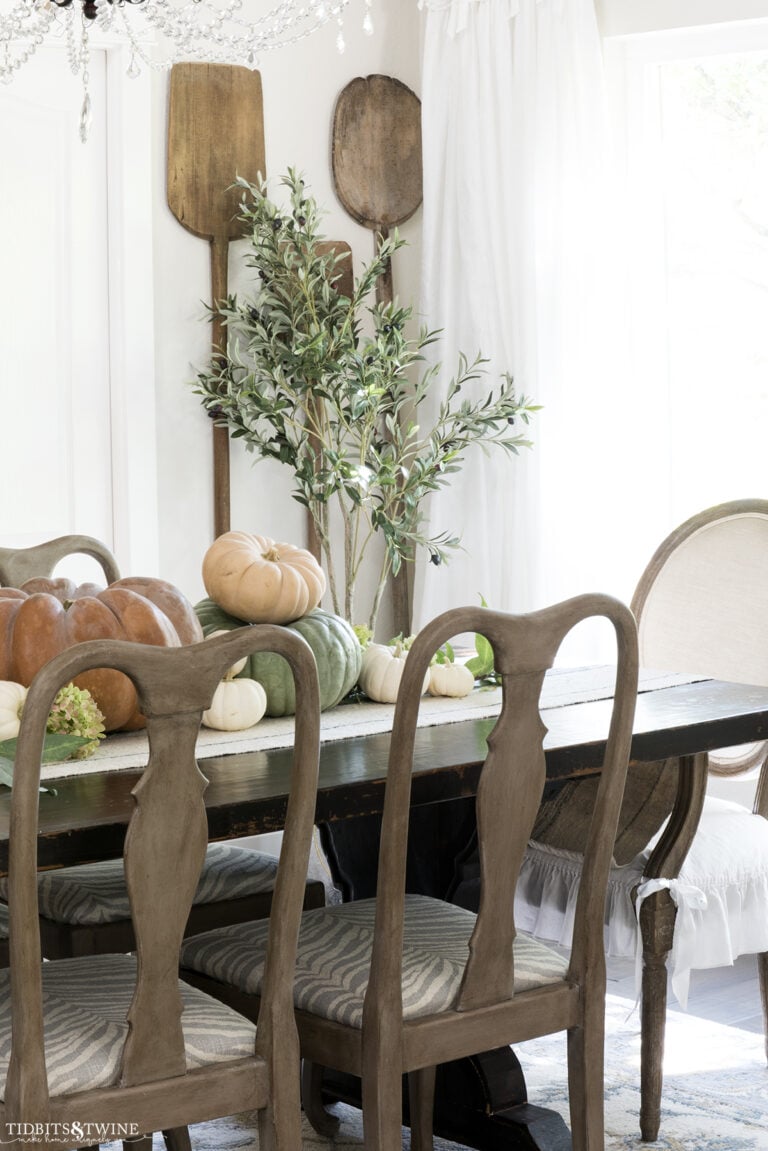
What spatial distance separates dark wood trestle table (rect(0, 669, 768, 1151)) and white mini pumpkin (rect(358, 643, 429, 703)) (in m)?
0.20

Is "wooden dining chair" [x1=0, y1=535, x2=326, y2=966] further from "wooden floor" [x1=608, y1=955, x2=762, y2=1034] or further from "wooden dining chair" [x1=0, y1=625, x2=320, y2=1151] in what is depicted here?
"wooden floor" [x1=608, y1=955, x2=762, y2=1034]

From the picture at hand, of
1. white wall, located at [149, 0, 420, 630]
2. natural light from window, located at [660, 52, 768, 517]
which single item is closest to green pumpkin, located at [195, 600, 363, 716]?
white wall, located at [149, 0, 420, 630]

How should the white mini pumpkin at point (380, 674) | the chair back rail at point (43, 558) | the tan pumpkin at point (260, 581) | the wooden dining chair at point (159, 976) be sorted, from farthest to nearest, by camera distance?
the chair back rail at point (43, 558) → the white mini pumpkin at point (380, 674) → the tan pumpkin at point (260, 581) → the wooden dining chair at point (159, 976)


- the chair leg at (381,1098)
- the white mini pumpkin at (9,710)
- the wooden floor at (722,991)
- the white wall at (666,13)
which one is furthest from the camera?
the white wall at (666,13)

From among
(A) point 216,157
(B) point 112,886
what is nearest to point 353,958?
(B) point 112,886

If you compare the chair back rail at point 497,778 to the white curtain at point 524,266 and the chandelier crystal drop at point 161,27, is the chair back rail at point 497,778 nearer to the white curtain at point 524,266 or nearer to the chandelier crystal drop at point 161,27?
the chandelier crystal drop at point 161,27

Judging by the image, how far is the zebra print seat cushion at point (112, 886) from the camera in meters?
2.31

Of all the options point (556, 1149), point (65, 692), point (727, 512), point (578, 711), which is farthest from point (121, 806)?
point (727, 512)

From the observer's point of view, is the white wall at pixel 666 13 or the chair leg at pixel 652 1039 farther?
the white wall at pixel 666 13

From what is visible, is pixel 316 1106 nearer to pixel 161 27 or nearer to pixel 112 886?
pixel 112 886

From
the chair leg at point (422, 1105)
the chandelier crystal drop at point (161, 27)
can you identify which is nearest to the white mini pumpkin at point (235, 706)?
the chair leg at point (422, 1105)

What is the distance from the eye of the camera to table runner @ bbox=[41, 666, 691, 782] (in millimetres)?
1947

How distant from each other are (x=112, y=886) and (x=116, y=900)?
0.04 meters

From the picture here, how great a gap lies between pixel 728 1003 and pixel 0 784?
201cm
